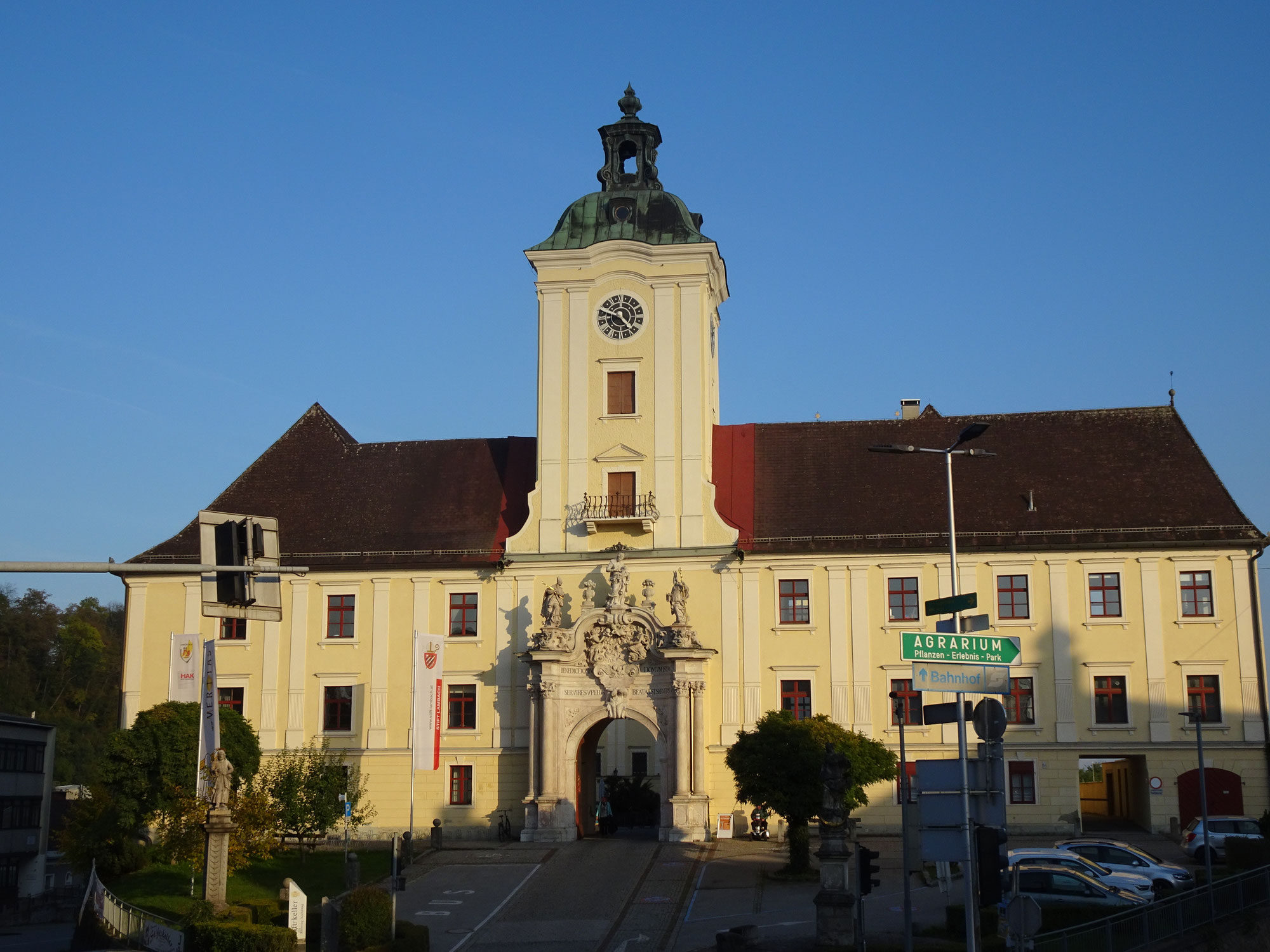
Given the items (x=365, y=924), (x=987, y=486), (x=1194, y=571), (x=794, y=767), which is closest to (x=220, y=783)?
(x=365, y=924)

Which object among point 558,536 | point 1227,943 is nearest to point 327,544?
point 558,536

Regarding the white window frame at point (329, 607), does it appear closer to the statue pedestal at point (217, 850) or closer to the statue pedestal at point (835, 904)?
the statue pedestal at point (217, 850)

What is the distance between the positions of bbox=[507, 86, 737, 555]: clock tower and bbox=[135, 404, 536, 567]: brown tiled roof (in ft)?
7.12

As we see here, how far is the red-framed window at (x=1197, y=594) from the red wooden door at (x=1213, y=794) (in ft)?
16.0

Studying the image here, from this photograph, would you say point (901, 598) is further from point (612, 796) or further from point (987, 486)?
point (612, 796)

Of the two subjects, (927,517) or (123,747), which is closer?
(123,747)

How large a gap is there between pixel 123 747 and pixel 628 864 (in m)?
15.0

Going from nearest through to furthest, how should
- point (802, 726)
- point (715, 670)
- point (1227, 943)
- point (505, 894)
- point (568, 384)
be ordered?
point (1227, 943), point (505, 894), point (802, 726), point (715, 670), point (568, 384)

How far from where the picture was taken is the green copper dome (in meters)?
51.5

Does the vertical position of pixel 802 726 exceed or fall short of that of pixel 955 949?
it exceeds it

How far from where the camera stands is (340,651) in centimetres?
5003

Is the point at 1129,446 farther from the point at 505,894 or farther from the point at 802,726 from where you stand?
the point at 505,894

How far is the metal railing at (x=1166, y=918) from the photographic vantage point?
77.4ft

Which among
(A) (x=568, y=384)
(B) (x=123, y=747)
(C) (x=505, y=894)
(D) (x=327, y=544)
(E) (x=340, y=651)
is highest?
(A) (x=568, y=384)
